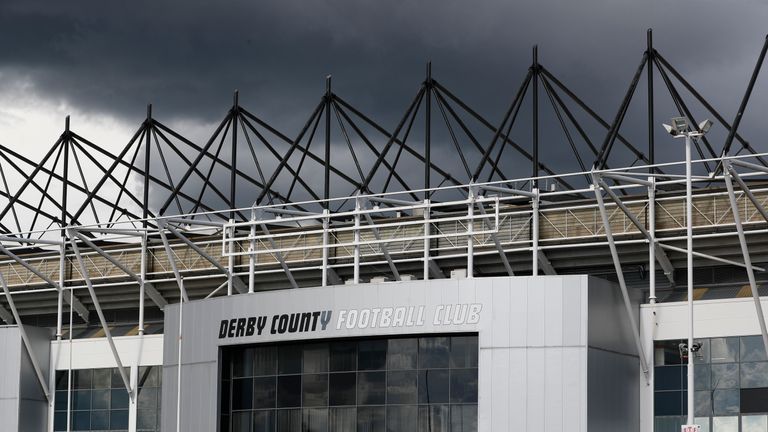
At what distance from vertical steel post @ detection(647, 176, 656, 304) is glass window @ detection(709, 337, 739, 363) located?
3.21 meters

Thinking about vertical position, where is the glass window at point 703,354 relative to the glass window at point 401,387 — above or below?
above

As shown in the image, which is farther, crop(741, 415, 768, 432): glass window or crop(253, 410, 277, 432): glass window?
crop(253, 410, 277, 432): glass window

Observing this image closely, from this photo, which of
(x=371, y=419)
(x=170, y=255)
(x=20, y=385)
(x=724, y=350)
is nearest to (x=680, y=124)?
(x=724, y=350)

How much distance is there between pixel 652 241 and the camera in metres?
64.4

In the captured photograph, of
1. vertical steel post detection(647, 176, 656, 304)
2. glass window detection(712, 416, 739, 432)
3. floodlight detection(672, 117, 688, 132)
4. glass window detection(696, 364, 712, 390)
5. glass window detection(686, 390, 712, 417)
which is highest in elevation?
floodlight detection(672, 117, 688, 132)

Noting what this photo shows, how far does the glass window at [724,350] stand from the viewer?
60.7m

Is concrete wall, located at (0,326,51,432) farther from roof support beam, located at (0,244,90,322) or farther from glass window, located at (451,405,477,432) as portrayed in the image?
glass window, located at (451,405,477,432)

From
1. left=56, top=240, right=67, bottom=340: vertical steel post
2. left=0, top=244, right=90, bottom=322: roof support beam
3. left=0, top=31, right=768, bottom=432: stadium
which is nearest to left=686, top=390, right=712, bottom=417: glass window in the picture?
left=0, top=31, right=768, bottom=432: stadium

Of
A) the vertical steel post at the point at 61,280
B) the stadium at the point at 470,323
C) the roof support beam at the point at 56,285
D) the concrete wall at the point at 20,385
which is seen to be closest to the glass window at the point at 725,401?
the stadium at the point at 470,323

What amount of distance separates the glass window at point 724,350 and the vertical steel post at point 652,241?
3.21 meters

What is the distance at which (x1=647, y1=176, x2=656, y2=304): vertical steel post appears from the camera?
63188mm

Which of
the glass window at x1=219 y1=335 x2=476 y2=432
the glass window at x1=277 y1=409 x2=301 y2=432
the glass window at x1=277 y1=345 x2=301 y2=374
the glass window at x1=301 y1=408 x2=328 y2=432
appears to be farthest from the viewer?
the glass window at x1=277 y1=345 x2=301 y2=374

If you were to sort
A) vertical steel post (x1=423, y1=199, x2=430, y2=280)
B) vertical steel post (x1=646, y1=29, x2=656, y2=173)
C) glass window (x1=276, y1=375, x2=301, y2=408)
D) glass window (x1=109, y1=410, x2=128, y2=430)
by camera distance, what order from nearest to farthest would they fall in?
glass window (x1=276, y1=375, x2=301, y2=408) < vertical steel post (x1=423, y1=199, x2=430, y2=280) < vertical steel post (x1=646, y1=29, x2=656, y2=173) < glass window (x1=109, y1=410, x2=128, y2=430)

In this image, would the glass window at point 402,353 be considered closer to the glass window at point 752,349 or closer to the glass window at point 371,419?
the glass window at point 371,419
